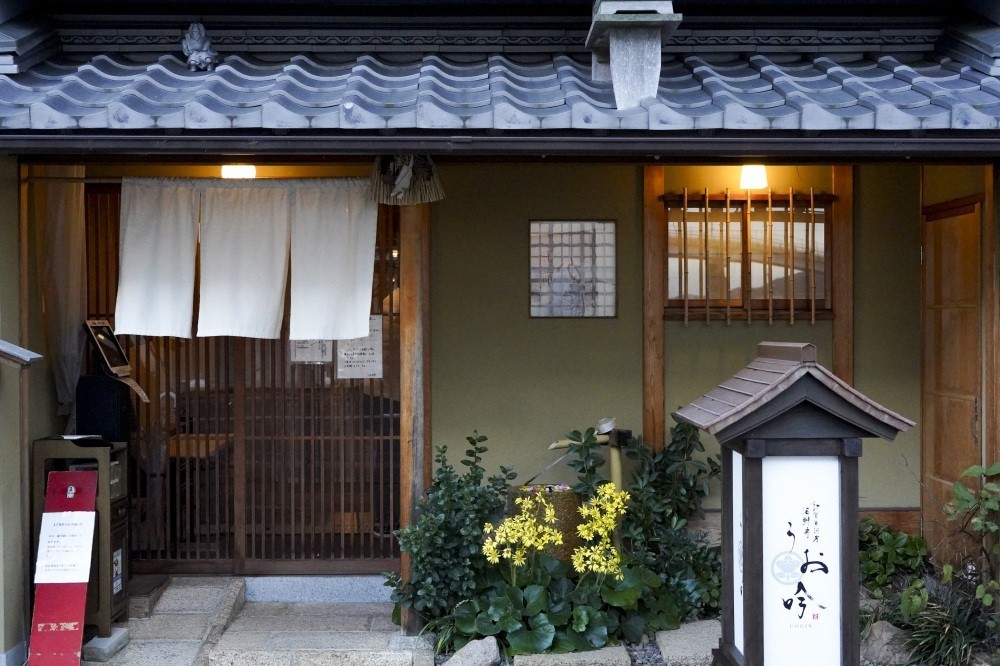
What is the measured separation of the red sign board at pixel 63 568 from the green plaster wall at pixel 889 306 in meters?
6.24

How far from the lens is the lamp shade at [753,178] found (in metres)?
7.43

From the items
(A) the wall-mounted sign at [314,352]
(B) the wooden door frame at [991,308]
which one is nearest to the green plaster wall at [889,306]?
(B) the wooden door frame at [991,308]

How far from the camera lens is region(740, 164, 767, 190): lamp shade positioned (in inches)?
293

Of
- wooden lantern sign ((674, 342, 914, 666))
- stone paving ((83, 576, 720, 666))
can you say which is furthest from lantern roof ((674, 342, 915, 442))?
stone paving ((83, 576, 720, 666))

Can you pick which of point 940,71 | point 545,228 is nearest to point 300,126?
point 545,228

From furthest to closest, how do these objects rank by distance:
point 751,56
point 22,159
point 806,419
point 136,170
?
1. point 136,170
2. point 751,56
3. point 22,159
4. point 806,419

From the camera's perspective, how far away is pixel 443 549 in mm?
6191

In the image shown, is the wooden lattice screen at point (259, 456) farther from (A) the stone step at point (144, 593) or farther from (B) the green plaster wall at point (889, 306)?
(B) the green plaster wall at point (889, 306)

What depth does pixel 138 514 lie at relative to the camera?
7.45m

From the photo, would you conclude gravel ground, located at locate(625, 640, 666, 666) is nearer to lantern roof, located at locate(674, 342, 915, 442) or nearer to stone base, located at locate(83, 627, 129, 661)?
lantern roof, located at locate(674, 342, 915, 442)

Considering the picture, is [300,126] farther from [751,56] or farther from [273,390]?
[751,56]

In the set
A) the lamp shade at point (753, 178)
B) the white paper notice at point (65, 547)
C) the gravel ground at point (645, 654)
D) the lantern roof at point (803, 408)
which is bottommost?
the gravel ground at point (645, 654)

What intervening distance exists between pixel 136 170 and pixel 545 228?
11.6 ft

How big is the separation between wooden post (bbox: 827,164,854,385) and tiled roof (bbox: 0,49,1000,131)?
4.50ft
